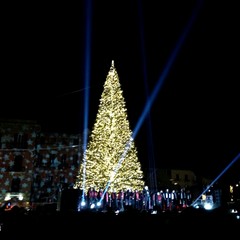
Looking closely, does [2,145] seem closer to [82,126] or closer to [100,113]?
[82,126]

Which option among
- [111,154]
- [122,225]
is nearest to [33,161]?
[111,154]

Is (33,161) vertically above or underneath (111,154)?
above

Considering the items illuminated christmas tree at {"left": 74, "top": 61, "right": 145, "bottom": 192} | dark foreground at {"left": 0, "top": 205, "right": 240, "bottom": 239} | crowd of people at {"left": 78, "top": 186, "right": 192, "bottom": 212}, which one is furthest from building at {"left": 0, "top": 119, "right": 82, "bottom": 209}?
dark foreground at {"left": 0, "top": 205, "right": 240, "bottom": 239}

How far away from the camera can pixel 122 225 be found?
7652mm

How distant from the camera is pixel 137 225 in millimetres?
7543

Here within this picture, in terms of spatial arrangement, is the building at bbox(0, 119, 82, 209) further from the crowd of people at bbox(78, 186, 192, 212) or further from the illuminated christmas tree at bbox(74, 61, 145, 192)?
the crowd of people at bbox(78, 186, 192, 212)

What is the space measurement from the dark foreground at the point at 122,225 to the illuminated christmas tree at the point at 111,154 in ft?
48.1

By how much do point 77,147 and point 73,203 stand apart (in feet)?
98.0

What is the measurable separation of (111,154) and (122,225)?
52.7 feet

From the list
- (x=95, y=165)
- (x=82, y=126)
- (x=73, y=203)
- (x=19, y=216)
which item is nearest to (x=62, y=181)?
(x=82, y=126)

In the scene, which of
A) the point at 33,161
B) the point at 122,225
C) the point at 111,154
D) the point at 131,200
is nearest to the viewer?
the point at 122,225

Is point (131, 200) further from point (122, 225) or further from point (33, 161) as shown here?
point (33, 161)

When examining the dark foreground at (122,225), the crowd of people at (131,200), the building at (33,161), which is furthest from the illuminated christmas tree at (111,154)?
the dark foreground at (122,225)

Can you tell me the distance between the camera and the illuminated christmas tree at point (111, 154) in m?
23.2
